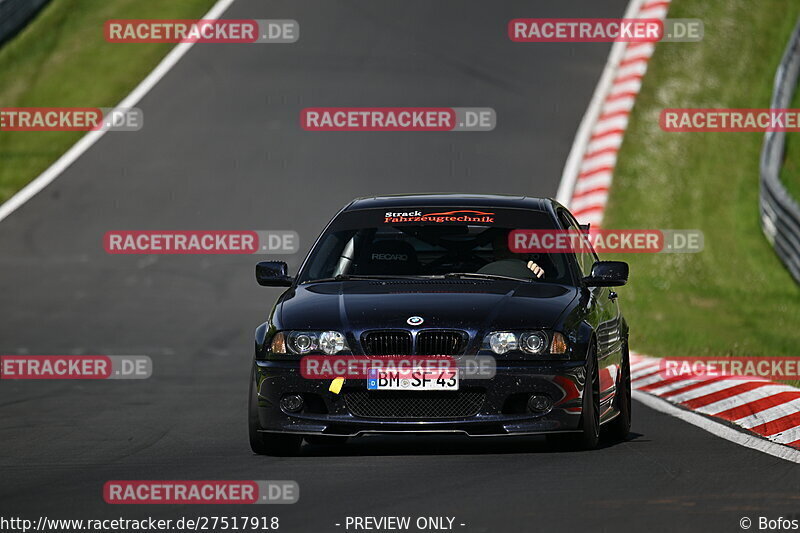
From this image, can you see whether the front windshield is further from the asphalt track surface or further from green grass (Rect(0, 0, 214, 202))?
green grass (Rect(0, 0, 214, 202))

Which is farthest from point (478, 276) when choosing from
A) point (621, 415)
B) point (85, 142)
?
point (85, 142)

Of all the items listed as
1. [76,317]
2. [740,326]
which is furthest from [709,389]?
[76,317]

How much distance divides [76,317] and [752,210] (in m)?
10.6

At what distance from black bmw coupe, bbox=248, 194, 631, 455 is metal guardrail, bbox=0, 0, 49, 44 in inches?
843

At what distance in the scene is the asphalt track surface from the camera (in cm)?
798

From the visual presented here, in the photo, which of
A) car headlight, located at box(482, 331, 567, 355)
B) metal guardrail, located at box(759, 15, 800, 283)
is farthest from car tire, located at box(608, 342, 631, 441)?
metal guardrail, located at box(759, 15, 800, 283)

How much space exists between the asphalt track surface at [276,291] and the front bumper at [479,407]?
20cm

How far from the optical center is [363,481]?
8430 millimetres

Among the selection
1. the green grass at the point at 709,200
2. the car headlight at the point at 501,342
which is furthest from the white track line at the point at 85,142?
the car headlight at the point at 501,342

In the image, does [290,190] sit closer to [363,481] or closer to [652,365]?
[652,365]

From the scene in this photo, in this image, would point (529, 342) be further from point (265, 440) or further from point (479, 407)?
point (265, 440)

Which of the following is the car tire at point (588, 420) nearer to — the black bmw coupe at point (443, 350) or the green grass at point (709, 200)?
the black bmw coupe at point (443, 350)

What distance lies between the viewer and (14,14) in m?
30.9

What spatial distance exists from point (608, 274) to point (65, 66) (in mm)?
20748
